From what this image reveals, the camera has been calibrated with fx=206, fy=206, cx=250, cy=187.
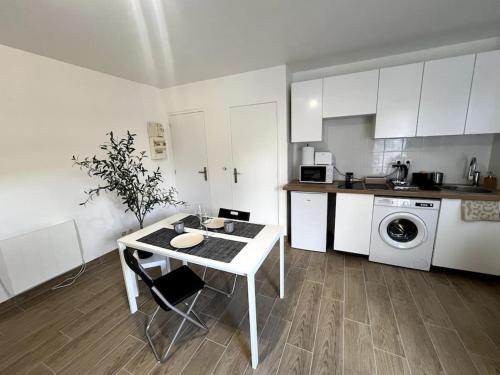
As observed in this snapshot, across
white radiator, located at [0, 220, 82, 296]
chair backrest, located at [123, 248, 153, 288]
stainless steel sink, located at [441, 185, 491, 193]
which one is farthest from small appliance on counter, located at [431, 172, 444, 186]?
white radiator, located at [0, 220, 82, 296]

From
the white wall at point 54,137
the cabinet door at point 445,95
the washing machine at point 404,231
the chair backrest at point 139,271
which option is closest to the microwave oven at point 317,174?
the washing machine at point 404,231

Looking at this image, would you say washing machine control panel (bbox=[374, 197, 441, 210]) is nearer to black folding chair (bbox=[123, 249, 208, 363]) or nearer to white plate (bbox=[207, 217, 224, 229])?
white plate (bbox=[207, 217, 224, 229])

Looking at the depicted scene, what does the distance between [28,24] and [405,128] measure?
3749 mm

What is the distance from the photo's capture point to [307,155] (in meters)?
3.08

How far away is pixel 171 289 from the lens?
5.22ft

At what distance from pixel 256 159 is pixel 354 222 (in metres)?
1.60

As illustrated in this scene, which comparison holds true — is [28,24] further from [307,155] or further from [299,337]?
[299,337]

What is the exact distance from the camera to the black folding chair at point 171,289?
4.53 ft

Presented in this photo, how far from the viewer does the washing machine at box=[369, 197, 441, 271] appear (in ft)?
7.27

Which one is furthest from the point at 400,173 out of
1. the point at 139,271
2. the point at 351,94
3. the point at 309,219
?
the point at 139,271

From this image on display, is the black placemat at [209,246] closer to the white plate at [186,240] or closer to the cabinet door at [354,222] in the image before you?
the white plate at [186,240]

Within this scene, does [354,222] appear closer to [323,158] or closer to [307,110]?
[323,158]

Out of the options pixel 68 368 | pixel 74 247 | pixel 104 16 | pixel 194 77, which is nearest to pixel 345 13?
pixel 104 16

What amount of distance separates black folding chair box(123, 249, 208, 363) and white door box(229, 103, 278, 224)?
5.56 ft
